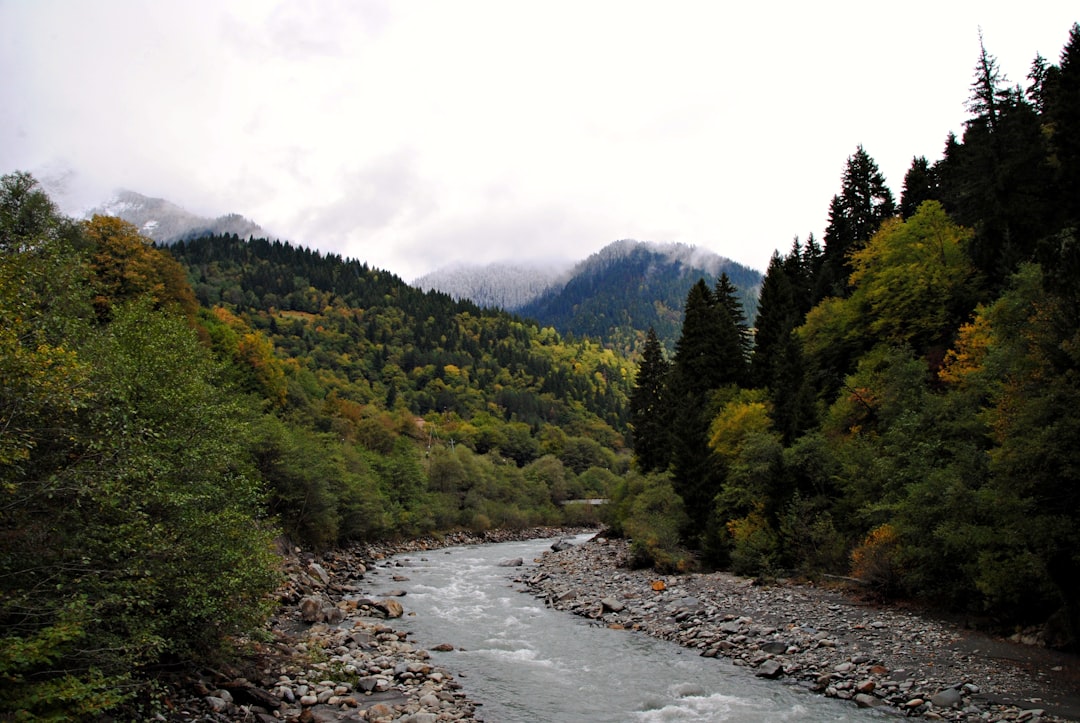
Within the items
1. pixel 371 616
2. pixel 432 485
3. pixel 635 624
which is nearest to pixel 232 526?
pixel 371 616

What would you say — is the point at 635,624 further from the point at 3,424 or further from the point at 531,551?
the point at 531,551

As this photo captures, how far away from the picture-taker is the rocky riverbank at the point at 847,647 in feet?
47.4

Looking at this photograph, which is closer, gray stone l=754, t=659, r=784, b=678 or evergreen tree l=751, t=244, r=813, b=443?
gray stone l=754, t=659, r=784, b=678

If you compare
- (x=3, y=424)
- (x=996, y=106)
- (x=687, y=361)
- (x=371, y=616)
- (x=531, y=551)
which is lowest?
(x=531, y=551)

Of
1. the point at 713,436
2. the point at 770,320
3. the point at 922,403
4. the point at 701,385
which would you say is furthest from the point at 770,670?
the point at 770,320

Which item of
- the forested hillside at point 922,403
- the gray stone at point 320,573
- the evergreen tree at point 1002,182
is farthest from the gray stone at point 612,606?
the evergreen tree at point 1002,182

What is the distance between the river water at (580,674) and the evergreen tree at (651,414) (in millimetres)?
27054

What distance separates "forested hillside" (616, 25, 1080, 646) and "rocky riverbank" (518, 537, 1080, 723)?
1822 millimetres

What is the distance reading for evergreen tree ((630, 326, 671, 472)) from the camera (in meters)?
56.9

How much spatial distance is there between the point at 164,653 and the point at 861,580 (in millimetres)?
25243

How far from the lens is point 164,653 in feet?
48.4

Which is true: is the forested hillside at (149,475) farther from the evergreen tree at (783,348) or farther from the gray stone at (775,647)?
the evergreen tree at (783,348)

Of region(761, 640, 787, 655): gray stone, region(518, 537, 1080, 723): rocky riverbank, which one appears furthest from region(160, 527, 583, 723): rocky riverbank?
region(761, 640, 787, 655): gray stone

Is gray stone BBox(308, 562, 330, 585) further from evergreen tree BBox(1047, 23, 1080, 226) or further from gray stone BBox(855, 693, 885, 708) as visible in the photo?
evergreen tree BBox(1047, 23, 1080, 226)
